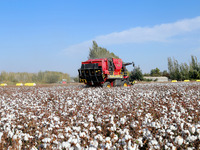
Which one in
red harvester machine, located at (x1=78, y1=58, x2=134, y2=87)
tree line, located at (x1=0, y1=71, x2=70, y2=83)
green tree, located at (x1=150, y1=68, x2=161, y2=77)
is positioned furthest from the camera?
green tree, located at (x1=150, y1=68, x2=161, y2=77)

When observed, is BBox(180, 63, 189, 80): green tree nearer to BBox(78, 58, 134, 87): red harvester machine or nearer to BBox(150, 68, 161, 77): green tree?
BBox(150, 68, 161, 77): green tree

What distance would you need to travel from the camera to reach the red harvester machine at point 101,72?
1653 centimetres

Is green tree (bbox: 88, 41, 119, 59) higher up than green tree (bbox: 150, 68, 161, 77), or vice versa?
green tree (bbox: 88, 41, 119, 59)

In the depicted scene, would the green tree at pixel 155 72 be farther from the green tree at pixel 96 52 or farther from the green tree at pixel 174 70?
the green tree at pixel 96 52

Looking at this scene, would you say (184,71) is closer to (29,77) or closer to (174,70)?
(174,70)

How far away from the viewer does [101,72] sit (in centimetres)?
1628

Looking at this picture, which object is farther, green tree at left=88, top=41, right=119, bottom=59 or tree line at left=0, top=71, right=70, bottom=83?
green tree at left=88, top=41, right=119, bottom=59

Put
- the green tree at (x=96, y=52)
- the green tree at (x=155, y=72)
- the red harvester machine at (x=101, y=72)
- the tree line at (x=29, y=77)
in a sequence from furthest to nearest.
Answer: the green tree at (x=155, y=72)
the green tree at (x=96, y=52)
the tree line at (x=29, y=77)
the red harvester machine at (x=101, y=72)

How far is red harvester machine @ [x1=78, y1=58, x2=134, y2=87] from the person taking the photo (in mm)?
16531

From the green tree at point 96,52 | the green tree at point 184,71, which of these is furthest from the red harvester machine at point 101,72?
the green tree at point 184,71

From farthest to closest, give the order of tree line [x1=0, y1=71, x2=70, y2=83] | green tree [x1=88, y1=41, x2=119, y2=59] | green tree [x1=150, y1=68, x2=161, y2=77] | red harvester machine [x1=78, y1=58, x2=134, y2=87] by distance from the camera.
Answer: green tree [x1=150, y1=68, x2=161, y2=77] < green tree [x1=88, y1=41, x2=119, y2=59] < tree line [x1=0, y1=71, x2=70, y2=83] < red harvester machine [x1=78, y1=58, x2=134, y2=87]

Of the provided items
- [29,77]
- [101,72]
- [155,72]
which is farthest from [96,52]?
[155,72]

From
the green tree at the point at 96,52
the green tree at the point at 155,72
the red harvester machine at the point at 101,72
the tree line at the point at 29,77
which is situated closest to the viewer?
the red harvester machine at the point at 101,72

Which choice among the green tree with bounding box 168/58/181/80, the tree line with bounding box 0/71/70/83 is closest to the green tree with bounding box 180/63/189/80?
the green tree with bounding box 168/58/181/80
